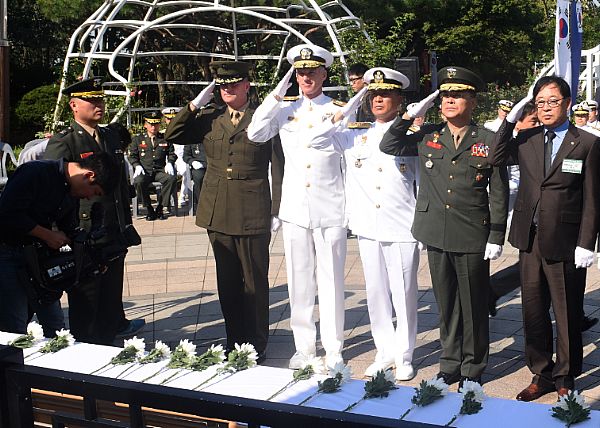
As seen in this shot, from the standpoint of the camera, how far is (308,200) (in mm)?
5246

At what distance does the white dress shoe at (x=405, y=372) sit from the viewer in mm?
5172

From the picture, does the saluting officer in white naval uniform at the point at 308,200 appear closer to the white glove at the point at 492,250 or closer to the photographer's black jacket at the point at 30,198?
the white glove at the point at 492,250

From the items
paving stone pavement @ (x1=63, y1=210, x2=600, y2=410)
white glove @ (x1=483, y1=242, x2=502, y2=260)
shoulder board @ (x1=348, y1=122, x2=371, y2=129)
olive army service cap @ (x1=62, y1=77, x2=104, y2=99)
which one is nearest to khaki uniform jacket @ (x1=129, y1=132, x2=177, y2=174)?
paving stone pavement @ (x1=63, y1=210, x2=600, y2=410)

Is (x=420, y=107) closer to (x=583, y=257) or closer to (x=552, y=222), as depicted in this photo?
(x=552, y=222)

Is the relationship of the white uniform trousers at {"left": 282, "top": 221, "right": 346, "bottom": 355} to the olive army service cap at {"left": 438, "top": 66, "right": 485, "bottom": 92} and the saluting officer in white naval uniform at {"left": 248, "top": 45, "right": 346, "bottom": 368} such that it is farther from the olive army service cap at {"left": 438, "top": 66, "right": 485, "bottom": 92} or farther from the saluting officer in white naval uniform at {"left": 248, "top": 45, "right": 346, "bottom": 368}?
the olive army service cap at {"left": 438, "top": 66, "right": 485, "bottom": 92}

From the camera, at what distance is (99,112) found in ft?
18.2

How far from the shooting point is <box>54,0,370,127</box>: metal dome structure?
1476 centimetres

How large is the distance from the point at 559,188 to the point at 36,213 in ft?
8.92

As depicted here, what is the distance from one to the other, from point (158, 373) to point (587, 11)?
34832 millimetres

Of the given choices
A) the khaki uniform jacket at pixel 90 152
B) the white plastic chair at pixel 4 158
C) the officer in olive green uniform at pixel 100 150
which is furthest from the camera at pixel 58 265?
the white plastic chair at pixel 4 158

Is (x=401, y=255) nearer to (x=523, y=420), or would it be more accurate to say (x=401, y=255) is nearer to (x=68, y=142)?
(x=68, y=142)

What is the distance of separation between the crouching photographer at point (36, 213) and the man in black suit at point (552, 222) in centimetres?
214

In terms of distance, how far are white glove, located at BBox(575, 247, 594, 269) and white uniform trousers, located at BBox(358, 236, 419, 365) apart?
1.00 m

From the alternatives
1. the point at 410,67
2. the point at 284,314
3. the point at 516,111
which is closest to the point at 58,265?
the point at 516,111
